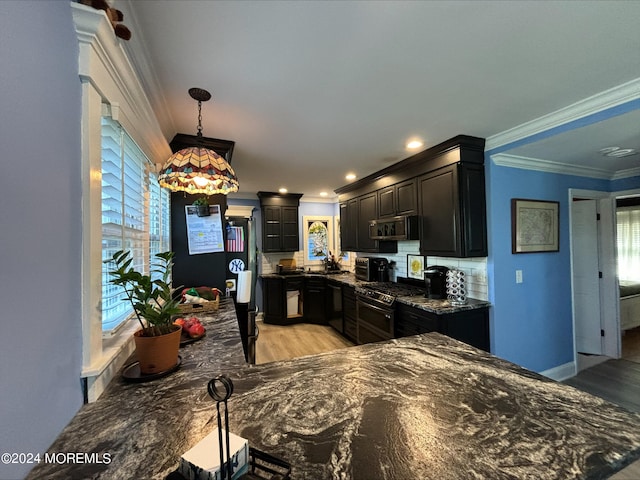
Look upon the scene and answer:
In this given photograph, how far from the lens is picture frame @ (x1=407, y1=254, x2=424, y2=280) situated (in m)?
3.39

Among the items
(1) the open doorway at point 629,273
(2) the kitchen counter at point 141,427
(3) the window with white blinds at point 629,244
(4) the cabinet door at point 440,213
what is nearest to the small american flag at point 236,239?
(4) the cabinet door at point 440,213

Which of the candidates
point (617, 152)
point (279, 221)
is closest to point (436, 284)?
point (617, 152)

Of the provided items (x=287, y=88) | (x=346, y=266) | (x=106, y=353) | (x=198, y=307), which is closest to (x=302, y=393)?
(x=106, y=353)

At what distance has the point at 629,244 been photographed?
15.7 feet

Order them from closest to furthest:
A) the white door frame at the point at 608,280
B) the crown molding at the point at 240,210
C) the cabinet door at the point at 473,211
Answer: the cabinet door at the point at 473,211 → the white door frame at the point at 608,280 → the crown molding at the point at 240,210

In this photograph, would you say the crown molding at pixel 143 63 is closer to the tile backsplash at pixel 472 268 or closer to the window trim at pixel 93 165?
the window trim at pixel 93 165

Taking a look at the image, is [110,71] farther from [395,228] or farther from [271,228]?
[271,228]

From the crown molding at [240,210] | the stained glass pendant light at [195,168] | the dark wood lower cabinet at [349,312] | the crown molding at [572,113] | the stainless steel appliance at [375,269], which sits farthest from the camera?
the crown molding at [240,210]

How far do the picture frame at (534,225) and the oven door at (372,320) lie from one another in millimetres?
1458

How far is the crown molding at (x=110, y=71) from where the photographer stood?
0.87 meters

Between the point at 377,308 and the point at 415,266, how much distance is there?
0.85 meters

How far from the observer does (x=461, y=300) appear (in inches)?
103

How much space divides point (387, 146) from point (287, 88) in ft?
4.58

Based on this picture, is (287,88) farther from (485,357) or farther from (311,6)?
(485,357)
